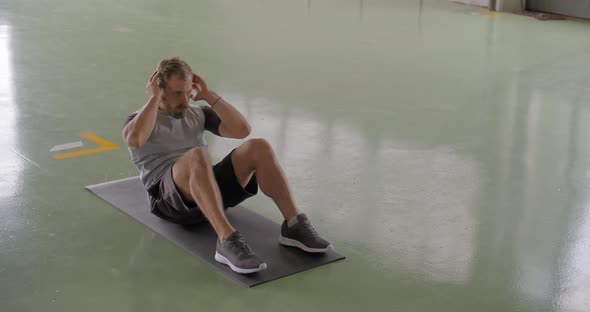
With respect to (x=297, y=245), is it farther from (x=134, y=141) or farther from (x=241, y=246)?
(x=134, y=141)

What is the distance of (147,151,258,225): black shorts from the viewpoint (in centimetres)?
497

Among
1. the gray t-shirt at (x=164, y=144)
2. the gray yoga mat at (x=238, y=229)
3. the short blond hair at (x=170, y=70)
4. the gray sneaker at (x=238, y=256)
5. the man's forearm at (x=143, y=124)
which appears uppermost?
the short blond hair at (x=170, y=70)

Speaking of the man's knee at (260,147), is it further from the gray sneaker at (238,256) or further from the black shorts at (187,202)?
the gray sneaker at (238,256)

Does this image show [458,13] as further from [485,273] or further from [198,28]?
[485,273]

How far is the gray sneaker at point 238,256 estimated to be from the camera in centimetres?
464

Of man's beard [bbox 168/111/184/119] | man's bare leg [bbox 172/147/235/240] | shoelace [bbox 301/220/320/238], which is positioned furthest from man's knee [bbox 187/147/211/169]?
shoelace [bbox 301/220/320/238]

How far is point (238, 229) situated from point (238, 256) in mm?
699

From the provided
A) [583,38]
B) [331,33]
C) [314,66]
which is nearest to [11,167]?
[314,66]

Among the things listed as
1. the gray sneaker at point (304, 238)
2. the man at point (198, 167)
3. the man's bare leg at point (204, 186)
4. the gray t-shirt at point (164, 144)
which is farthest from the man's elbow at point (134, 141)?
the gray sneaker at point (304, 238)

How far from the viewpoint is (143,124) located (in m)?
4.87

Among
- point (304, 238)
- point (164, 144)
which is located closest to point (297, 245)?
point (304, 238)

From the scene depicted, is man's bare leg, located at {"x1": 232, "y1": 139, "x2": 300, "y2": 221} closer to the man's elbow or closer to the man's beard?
the man's beard

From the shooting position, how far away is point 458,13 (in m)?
15.1

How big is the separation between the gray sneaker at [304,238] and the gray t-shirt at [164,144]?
2.56ft
